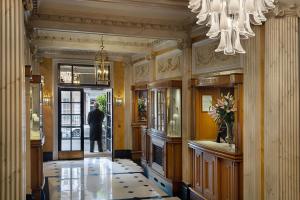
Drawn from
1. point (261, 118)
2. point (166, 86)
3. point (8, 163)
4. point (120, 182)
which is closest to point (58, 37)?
point (166, 86)

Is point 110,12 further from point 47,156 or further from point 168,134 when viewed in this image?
point 47,156

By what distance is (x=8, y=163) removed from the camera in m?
2.50

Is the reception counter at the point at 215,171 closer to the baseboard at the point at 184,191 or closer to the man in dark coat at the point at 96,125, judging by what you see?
the baseboard at the point at 184,191

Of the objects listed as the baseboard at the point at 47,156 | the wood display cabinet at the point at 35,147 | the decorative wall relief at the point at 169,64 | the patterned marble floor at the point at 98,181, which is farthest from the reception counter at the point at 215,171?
the baseboard at the point at 47,156

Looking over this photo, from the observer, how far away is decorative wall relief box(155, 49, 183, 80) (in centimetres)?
754

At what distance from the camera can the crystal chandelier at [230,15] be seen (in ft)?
9.24

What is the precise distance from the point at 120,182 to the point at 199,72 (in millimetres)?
3589

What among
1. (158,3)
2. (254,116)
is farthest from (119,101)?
(254,116)

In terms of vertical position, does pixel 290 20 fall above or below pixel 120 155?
above

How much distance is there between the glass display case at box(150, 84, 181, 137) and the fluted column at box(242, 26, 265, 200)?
256 cm

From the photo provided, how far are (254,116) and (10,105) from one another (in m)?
3.44

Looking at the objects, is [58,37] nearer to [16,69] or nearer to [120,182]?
[120,182]

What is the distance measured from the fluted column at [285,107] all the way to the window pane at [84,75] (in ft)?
27.2

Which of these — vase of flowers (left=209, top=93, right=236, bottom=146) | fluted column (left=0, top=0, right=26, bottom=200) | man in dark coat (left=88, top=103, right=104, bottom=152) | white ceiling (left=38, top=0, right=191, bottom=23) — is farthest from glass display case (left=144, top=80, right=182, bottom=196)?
fluted column (left=0, top=0, right=26, bottom=200)
